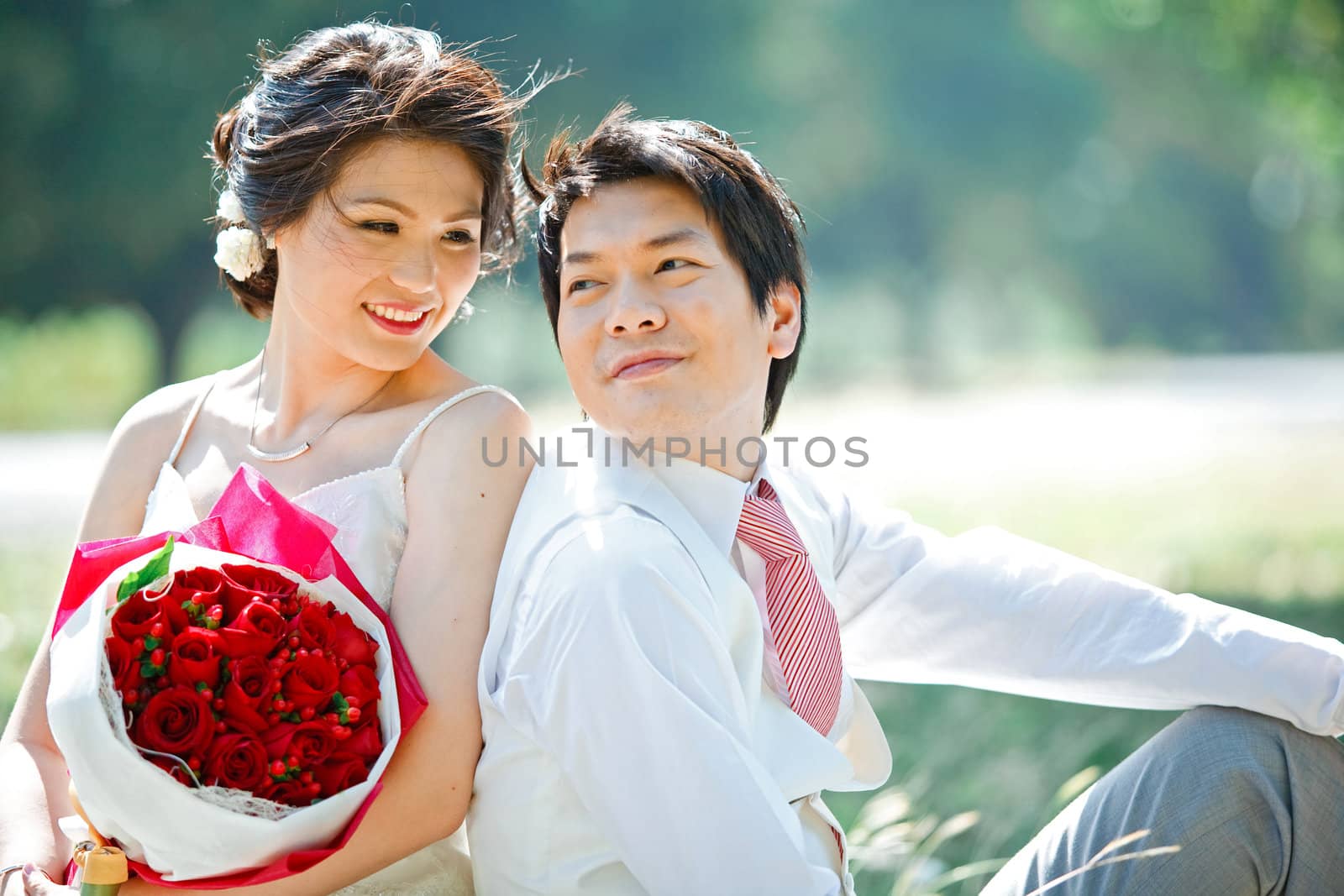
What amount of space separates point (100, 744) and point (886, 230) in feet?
109

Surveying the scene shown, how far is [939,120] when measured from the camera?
109ft

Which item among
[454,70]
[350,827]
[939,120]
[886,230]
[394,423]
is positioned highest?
[939,120]

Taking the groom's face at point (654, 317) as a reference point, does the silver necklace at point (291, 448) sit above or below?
below

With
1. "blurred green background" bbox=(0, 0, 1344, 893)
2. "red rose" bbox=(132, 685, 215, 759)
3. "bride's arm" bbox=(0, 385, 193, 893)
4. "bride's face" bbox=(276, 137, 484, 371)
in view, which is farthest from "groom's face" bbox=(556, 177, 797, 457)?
"blurred green background" bbox=(0, 0, 1344, 893)

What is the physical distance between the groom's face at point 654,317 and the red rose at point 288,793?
0.96 metres

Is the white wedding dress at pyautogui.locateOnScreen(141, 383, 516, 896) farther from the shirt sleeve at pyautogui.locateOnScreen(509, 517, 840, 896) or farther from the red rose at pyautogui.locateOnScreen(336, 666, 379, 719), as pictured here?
the shirt sleeve at pyautogui.locateOnScreen(509, 517, 840, 896)

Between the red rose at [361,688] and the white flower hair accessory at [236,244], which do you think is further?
the white flower hair accessory at [236,244]

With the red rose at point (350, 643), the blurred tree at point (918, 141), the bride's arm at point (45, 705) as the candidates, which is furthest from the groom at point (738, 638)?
the blurred tree at point (918, 141)

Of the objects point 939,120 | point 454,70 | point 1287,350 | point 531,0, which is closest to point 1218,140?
point 1287,350

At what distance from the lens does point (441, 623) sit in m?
2.75

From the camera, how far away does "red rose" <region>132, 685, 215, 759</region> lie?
7.32ft

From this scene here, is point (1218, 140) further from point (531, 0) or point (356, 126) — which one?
point (356, 126)

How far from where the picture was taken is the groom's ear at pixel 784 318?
10.2ft

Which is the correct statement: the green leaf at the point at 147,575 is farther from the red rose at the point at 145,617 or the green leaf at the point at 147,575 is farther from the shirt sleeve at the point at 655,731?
the shirt sleeve at the point at 655,731
